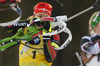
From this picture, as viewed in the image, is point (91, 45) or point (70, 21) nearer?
point (91, 45)

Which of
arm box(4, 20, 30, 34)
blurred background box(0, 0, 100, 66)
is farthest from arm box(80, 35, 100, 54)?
blurred background box(0, 0, 100, 66)

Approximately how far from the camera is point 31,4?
476cm

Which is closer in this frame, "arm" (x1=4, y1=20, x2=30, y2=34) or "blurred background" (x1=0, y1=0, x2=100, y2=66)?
"arm" (x1=4, y1=20, x2=30, y2=34)

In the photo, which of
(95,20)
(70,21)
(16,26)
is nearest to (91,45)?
(95,20)

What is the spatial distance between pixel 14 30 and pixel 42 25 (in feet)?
1.12

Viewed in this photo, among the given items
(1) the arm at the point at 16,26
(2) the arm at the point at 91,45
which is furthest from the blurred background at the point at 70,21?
(2) the arm at the point at 91,45

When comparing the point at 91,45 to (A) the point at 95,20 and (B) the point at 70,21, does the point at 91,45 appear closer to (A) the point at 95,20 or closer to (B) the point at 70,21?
(A) the point at 95,20

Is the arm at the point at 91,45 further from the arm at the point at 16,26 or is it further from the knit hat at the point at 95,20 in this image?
the arm at the point at 16,26

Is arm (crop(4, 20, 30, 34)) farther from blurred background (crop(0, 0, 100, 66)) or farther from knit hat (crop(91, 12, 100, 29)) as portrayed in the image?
blurred background (crop(0, 0, 100, 66))

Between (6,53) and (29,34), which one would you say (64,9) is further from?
(29,34)

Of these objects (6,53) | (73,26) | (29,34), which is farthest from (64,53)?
(29,34)

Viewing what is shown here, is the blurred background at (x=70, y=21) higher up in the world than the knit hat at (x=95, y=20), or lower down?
lower down

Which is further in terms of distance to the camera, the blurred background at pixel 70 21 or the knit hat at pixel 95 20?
the blurred background at pixel 70 21

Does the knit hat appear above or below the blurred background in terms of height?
above
